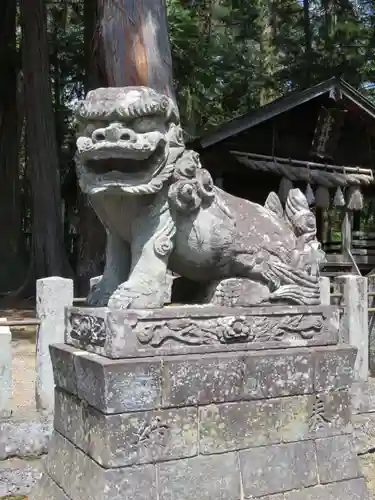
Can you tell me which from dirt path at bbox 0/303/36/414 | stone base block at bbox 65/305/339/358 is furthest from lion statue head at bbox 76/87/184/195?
dirt path at bbox 0/303/36/414

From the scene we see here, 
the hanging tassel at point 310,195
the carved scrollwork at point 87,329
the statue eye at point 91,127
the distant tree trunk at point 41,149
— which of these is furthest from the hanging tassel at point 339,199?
the statue eye at point 91,127

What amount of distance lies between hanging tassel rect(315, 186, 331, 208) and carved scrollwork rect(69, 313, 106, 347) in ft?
33.4

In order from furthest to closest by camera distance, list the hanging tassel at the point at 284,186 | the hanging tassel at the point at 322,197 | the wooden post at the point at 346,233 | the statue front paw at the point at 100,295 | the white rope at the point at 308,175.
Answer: the wooden post at the point at 346,233 < the hanging tassel at the point at 322,197 < the hanging tassel at the point at 284,186 < the white rope at the point at 308,175 < the statue front paw at the point at 100,295

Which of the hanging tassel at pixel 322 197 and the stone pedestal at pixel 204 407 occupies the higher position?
the hanging tassel at pixel 322 197

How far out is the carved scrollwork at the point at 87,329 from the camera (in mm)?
2797

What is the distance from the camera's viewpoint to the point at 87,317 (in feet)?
9.72

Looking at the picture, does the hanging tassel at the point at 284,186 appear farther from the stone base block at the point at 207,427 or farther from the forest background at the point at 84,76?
the stone base block at the point at 207,427

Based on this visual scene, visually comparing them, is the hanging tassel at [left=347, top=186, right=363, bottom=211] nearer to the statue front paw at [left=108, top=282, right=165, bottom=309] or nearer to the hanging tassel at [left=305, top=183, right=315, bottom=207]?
the hanging tassel at [left=305, top=183, right=315, bottom=207]

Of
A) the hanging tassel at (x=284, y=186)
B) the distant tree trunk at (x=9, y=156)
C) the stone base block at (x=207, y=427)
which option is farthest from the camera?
the distant tree trunk at (x=9, y=156)

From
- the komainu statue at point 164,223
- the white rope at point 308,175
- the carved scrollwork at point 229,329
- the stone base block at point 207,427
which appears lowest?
the stone base block at point 207,427

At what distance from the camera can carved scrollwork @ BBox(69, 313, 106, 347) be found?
280 cm

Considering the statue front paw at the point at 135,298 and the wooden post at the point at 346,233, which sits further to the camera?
the wooden post at the point at 346,233

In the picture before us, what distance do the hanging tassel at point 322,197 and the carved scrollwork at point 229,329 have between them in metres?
9.93

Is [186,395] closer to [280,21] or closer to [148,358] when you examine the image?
[148,358]
